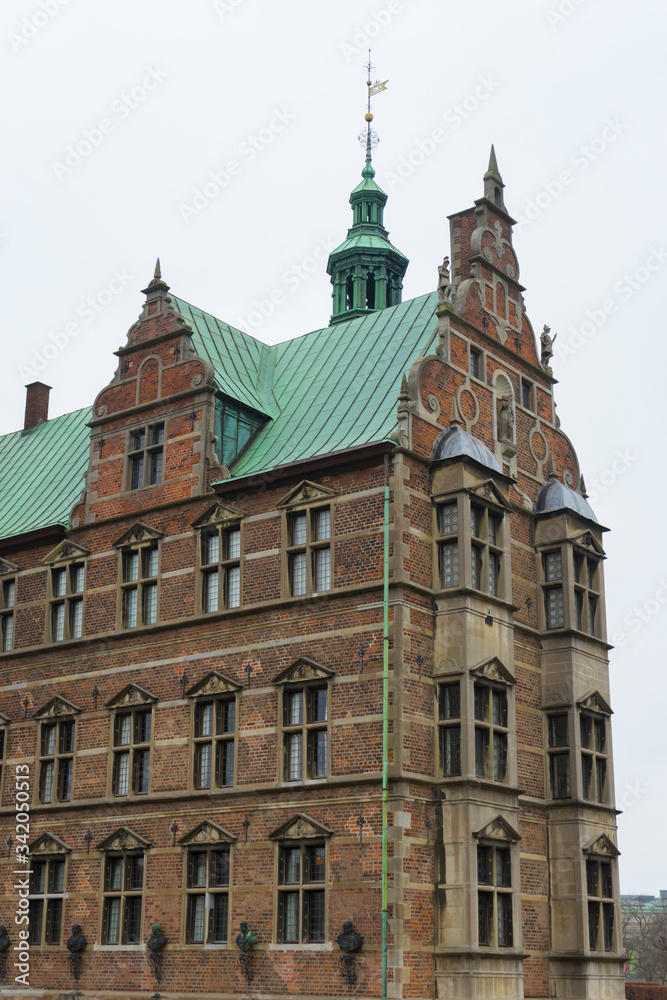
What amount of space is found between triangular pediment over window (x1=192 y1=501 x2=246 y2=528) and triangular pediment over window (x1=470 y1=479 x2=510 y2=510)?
16.9ft

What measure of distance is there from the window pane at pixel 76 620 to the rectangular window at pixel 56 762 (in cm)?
207

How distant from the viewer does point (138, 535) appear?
3064cm

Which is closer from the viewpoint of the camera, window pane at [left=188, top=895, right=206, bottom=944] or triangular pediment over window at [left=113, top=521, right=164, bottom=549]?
window pane at [left=188, top=895, right=206, bottom=944]

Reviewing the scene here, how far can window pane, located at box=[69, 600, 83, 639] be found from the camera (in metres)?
31.5

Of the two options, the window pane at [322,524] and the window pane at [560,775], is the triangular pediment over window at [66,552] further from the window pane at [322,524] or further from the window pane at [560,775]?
the window pane at [560,775]

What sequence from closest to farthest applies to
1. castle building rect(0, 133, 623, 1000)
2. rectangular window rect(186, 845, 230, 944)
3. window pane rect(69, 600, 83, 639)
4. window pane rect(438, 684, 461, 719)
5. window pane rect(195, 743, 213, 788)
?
castle building rect(0, 133, 623, 1000)
window pane rect(438, 684, 461, 719)
rectangular window rect(186, 845, 230, 944)
window pane rect(195, 743, 213, 788)
window pane rect(69, 600, 83, 639)

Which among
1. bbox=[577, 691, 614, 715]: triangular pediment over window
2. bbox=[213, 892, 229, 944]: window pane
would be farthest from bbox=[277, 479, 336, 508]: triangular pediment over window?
bbox=[213, 892, 229, 944]: window pane

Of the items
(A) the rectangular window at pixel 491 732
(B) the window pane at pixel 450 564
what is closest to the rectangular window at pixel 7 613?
(B) the window pane at pixel 450 564

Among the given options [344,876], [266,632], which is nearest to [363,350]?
[266,632]

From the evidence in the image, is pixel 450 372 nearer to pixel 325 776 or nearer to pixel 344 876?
pixel 325 776

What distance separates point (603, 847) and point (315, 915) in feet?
24.1

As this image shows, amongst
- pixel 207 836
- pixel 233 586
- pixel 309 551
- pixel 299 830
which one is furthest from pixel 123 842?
pixel 309 551

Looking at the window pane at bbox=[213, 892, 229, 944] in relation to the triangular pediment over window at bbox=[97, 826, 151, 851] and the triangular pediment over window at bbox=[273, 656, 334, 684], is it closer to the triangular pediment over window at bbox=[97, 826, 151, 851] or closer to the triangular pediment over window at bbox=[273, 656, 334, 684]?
the triangular pediment over window at bbox=[97, 826, 151, 851]

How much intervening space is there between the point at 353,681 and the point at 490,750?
3.11m
